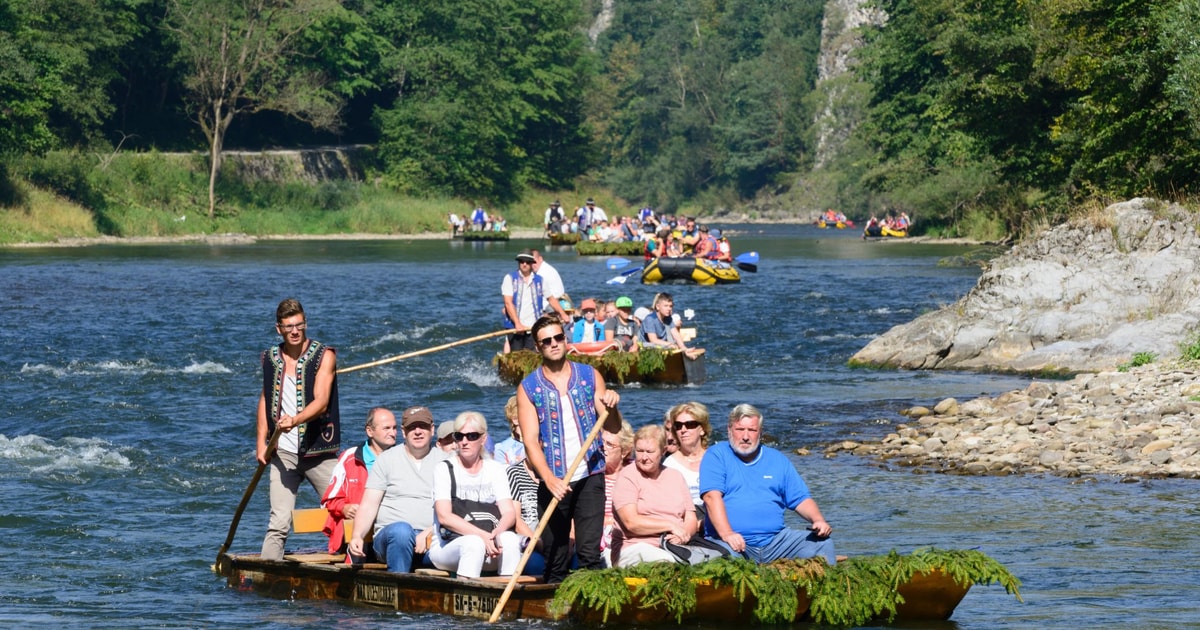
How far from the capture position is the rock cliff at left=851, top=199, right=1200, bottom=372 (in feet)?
82.9

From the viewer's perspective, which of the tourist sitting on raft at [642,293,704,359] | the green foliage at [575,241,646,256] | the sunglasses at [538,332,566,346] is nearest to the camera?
the sunglasses at [538,332,566,346]

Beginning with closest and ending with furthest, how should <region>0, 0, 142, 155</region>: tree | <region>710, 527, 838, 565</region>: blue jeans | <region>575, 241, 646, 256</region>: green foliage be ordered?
<region>710, 527, 838, 565</region>: blue jeans → <region>0, 0, 142, 155</region>: tree → <region>575, 241, 646, 256</region>: green foliage

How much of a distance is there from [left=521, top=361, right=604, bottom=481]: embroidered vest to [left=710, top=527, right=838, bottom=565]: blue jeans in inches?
49.6

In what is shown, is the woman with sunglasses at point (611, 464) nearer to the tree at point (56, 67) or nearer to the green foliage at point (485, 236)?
the tree at point (56, 67)

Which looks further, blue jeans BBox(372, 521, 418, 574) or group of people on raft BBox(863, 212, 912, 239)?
group of people on raft BBox(863, 212, 912, 239)

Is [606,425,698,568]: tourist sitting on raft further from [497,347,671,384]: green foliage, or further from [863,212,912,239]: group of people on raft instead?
[863,212,912,239]: group of people on raft

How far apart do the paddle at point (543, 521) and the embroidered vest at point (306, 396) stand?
2.07 metres

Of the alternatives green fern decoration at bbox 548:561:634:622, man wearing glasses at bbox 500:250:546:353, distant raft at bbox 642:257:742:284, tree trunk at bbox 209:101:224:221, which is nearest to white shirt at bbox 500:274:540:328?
man wearing glasses at bbox 500:250:546:353

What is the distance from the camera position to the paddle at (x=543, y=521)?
10258 millimetres

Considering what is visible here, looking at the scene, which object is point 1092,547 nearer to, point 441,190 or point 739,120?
point 441,190

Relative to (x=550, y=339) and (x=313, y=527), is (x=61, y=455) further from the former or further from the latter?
(x=550, y=339)

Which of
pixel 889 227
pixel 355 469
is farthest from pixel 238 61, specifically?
pixel 355 469

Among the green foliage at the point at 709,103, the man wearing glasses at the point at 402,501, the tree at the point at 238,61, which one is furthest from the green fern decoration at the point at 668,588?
the green foliage at the point at 709,103

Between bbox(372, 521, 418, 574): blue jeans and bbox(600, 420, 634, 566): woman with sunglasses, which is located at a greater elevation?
bbox(600, 420, 634, 566): woman with sunglasses
